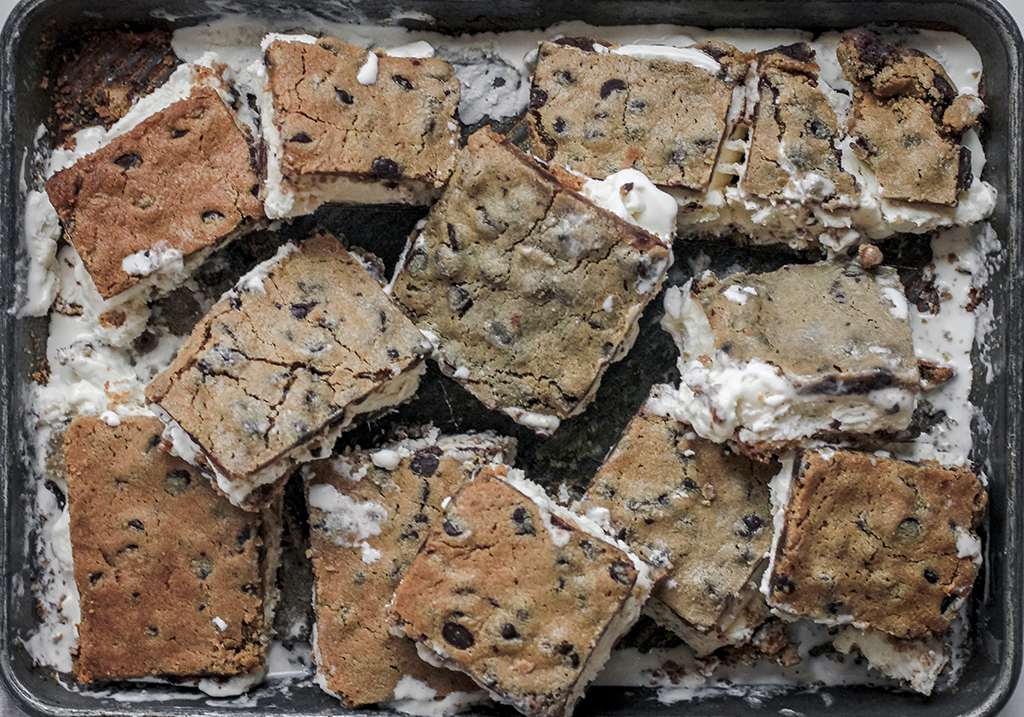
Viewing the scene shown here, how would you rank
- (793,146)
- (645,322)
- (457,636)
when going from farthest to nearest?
1. (645,322)
2. (793,146)
3. (457,636)

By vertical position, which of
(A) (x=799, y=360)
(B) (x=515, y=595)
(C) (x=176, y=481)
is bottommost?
(B) (x=515, y=595)

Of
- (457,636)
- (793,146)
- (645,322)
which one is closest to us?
(457,636)

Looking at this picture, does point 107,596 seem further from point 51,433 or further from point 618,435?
point 618,435

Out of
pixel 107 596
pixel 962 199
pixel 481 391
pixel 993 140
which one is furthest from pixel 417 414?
pixel 993 140

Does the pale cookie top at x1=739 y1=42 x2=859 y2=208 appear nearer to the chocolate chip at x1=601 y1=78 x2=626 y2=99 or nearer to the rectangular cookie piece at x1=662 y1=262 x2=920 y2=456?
the rectangular cookie piece at x1=662 y1=262 x2=920 y2=456

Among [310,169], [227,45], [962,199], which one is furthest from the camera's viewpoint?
[227,45]

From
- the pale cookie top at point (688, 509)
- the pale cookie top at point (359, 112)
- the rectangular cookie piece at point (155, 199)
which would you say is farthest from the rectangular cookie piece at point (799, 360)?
the rectangular cookie piece at point (155, 199)

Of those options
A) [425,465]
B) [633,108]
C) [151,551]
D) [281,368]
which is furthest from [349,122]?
[151,551]

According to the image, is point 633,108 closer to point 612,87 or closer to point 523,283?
point 612,87
